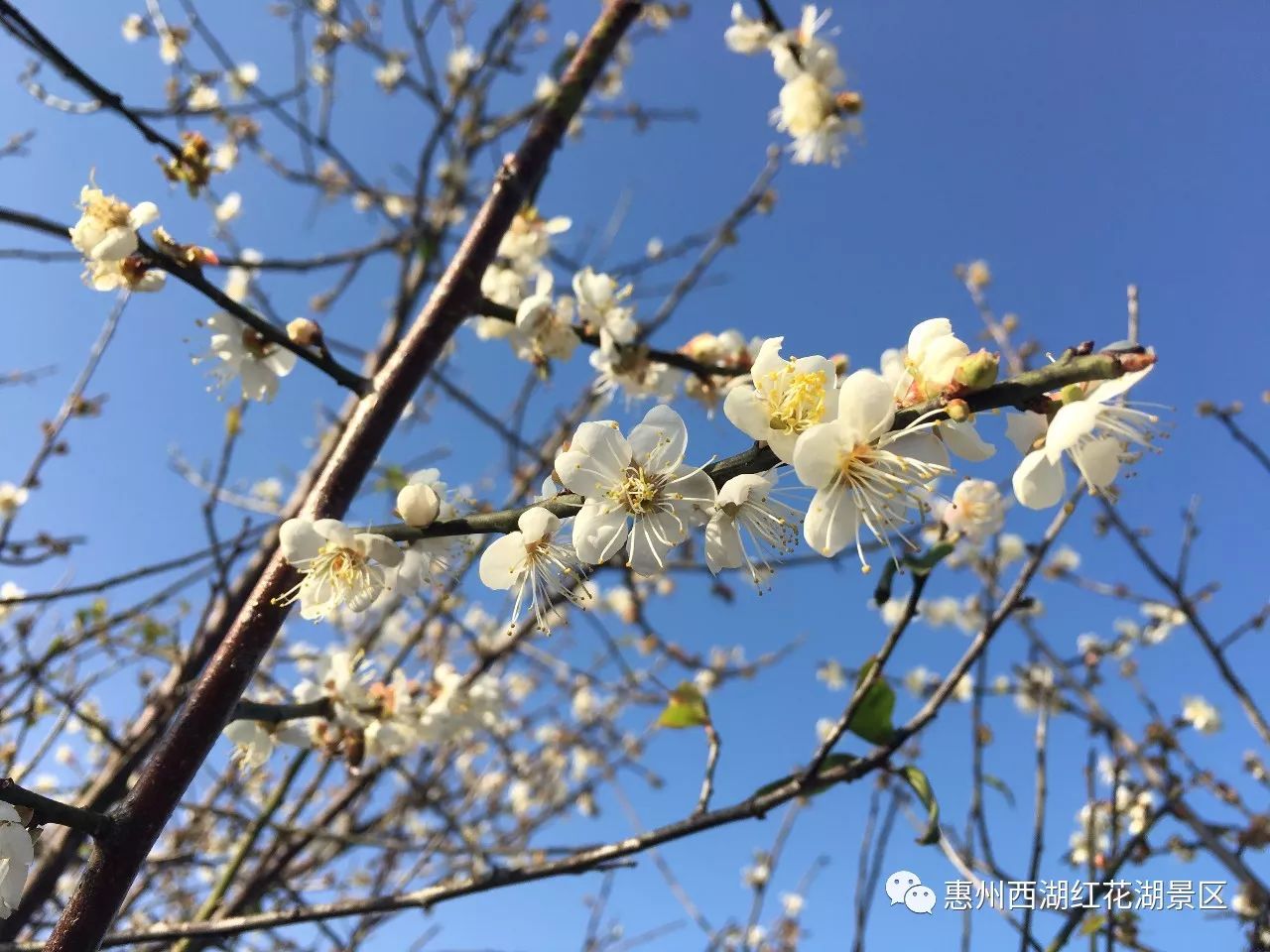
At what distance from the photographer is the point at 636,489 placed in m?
1.04

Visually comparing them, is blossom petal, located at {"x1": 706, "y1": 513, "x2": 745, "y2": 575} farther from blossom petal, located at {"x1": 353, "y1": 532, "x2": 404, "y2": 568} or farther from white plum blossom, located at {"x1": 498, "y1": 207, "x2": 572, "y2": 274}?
white plum blossom, located at {"x1": 498, "y1": 207, "x2": 572, "y2": 274}

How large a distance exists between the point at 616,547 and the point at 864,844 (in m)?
1.41

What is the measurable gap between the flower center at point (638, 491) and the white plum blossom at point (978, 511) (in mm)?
1291

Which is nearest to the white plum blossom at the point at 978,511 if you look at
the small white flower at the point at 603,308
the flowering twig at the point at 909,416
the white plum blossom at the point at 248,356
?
the small white flower at the point at 603,308

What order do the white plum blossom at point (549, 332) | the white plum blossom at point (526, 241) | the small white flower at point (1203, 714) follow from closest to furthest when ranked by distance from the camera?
the white plum blossom at point (549, 332) < the white plum blossom at point (526, 241) < the small white flower at point (1203, 714)

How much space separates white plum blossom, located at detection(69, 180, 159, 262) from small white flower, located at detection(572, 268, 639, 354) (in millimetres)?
927

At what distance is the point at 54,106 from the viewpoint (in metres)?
2.58

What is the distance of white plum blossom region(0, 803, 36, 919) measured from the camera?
102 centimetres

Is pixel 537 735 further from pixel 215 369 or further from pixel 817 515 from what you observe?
pixel 817 515

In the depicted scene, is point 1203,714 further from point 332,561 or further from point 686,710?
point 332,561

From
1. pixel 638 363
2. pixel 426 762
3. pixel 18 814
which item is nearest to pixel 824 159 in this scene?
pixel 638 363

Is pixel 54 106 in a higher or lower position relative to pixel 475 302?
higher

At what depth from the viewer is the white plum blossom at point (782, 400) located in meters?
0.92

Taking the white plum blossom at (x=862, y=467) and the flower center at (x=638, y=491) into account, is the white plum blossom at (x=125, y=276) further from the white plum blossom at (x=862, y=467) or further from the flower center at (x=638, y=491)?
the white plum blossom at (x=862, y=467)
